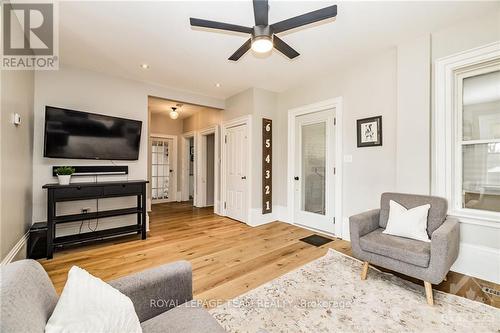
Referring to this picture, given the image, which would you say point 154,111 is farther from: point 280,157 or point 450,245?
point 450,245

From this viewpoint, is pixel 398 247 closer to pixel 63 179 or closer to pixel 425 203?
pixel 425 203

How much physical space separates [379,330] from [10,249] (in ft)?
11.1

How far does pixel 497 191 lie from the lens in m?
2.27

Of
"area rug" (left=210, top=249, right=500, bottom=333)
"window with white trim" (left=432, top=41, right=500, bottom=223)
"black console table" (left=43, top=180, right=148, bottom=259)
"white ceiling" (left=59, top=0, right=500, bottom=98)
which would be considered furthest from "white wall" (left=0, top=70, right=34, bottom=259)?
"window with white trim" (left=432, top=41, right=500, bottom=223)

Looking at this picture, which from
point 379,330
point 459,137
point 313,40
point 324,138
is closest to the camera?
point 379,330

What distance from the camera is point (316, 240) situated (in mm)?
3350

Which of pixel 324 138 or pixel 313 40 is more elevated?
pixel 313 40

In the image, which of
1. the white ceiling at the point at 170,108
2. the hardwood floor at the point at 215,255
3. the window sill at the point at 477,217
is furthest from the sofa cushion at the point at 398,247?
the white ceiling at the point at 170,108

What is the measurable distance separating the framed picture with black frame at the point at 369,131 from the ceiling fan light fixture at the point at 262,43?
73.8 inches

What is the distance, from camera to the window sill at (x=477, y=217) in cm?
219

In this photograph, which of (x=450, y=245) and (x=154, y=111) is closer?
(x=450, y=245)

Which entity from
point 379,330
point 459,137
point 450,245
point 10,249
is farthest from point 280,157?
point 10,249

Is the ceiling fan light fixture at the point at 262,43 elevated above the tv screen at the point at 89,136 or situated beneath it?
elevated above

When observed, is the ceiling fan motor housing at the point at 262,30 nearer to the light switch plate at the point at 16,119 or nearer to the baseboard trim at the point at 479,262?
the light switch plate at the point at 16,119
